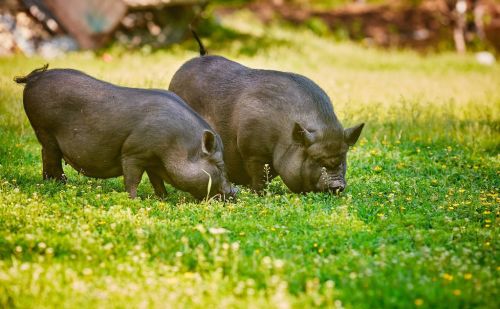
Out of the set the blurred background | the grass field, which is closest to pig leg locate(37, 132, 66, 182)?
the grass field

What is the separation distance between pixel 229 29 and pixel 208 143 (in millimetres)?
12244

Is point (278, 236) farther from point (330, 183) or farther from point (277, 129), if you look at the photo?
point (277, 129)

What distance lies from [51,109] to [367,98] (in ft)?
22.4

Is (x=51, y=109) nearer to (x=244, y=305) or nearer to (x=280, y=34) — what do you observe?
(x=244, y=305)

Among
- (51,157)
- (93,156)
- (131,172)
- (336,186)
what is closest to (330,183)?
(336,186)

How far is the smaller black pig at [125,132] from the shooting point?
6672 millimetres

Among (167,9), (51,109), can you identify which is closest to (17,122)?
(51,109)

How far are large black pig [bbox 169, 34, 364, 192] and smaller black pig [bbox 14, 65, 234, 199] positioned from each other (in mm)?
588

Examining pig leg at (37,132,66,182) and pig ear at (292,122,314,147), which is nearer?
pig ear at (292,122,314,147)

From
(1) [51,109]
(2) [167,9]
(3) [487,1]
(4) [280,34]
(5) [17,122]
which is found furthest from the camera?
(3) [487,1]

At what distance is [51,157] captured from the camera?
23.8ft

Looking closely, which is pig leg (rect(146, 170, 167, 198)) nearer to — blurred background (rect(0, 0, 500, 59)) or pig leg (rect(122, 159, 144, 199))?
pig leg (rect(122, 159, 144, 199))

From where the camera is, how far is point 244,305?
4324mm

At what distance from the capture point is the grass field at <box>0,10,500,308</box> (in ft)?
14.9
